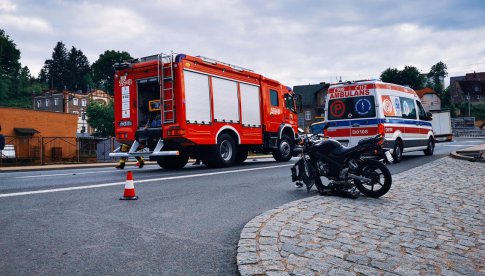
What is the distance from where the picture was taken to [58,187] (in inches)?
299

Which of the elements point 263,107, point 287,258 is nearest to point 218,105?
point 263,107

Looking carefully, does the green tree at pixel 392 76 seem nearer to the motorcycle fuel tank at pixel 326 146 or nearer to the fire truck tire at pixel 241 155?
the fire truck tire at pixel 241 155

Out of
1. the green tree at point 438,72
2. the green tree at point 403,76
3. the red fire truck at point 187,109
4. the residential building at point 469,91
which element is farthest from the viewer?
the green tree at point 438,72

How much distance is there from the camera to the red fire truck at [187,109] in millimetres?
11023

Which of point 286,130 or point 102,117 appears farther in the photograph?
point 102,117

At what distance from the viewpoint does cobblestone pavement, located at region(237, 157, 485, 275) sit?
329 centimetres

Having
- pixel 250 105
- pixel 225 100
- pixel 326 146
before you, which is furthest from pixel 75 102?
pixel 326 146

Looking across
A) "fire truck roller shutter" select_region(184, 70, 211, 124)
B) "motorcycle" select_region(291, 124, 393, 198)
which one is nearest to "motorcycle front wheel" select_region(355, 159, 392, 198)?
"motorcycle" select_region(291, 124, 393, 198)

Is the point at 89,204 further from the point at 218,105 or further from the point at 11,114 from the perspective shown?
the point at 11,114

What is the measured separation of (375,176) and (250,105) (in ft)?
25.8

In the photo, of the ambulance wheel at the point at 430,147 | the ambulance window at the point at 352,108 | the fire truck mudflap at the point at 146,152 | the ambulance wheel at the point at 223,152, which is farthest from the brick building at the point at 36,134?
the ambulance wheel at the point at 430,147

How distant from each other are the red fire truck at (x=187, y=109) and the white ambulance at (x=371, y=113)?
8.92ft

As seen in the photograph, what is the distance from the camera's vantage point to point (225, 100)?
41.3 feet

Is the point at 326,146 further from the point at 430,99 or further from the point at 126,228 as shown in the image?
the point at 430,99
